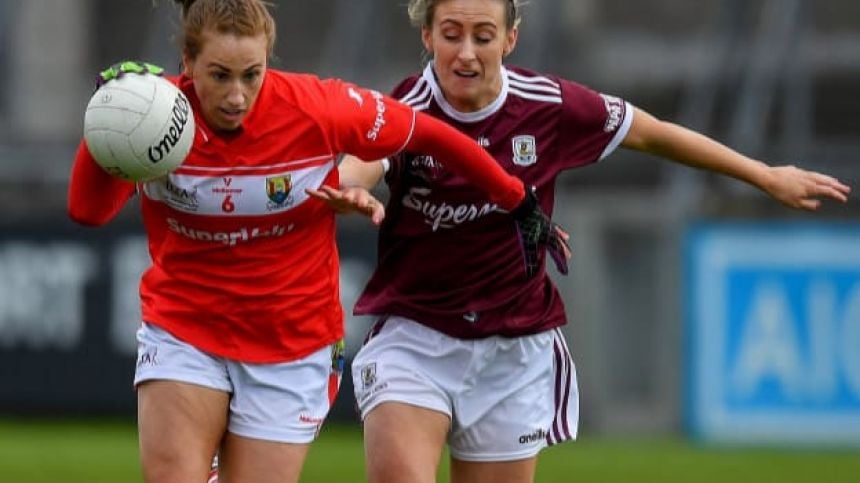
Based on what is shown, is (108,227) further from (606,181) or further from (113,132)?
(113,132)

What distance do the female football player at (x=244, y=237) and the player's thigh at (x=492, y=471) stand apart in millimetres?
671

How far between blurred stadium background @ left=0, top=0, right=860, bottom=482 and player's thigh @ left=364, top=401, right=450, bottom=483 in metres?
5.39

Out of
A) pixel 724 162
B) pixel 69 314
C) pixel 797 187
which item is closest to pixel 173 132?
pixel 724 162

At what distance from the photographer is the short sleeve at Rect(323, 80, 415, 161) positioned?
650 centimetres

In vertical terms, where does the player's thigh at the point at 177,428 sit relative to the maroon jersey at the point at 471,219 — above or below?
below

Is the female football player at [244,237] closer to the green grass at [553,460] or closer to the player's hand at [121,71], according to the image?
the player's hand at [121,71]

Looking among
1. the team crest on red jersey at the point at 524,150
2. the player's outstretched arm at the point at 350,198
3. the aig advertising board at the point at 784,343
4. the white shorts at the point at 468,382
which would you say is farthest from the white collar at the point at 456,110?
the aig advertising board at the point at 784,343

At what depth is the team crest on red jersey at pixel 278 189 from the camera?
639 cm

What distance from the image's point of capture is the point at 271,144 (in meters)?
6.40

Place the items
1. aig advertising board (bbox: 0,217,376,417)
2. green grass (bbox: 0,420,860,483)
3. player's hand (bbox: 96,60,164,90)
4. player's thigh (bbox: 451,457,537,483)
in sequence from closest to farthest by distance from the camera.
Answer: player's hand (bbox: 96,60,164,90)
player's thigh (bbox: 451,457,537,483)
green grass (bbox: 0,420,860,483)
aig advertising board (bbox: 0,217,376,417)

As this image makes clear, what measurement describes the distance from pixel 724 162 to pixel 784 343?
22.2ft

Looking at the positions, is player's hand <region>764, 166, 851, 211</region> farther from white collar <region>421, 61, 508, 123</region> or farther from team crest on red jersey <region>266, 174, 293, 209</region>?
team crest on red jersey <region>266, 174, 293, 209</region>

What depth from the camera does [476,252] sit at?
23.1 feet

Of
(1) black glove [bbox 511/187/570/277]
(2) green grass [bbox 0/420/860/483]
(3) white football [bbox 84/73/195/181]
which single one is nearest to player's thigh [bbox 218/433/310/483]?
(3) white football [bbox 84/73/195/181]
